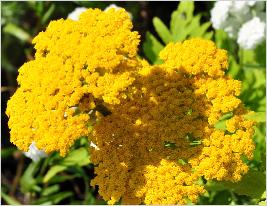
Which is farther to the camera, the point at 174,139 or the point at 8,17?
the point at 8,17

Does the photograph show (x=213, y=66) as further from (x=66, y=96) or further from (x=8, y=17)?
(x=8, y=17)

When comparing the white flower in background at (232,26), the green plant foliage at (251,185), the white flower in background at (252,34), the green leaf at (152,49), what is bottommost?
the green plant foliage at (251,185)

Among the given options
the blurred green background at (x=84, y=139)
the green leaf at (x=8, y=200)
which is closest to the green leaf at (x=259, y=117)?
the blurred green background at (x=84, y=139)

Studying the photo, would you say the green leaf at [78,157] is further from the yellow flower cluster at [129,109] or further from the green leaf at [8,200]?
the yellow flower cluster at [129,109]

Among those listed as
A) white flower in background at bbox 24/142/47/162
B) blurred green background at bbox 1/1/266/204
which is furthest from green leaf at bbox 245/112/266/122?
white flower in background at bbox 24/142/47/162

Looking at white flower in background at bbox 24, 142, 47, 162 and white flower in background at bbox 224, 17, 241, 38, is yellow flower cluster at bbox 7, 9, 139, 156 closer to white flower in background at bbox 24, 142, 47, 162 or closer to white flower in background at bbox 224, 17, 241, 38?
white flower in background at bbox 24, 142, 47, 162

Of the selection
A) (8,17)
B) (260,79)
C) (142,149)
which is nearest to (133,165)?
(142,149)
